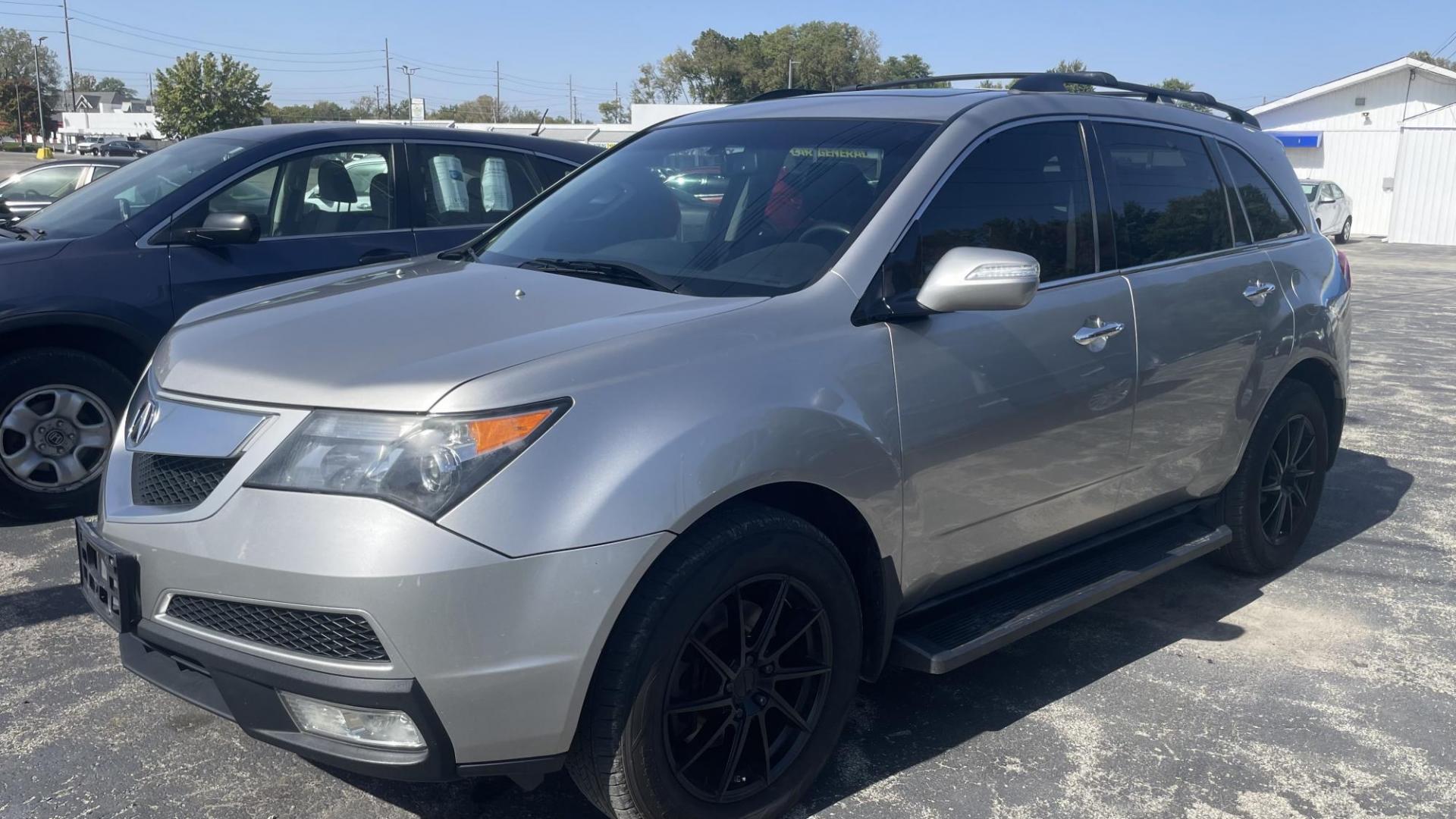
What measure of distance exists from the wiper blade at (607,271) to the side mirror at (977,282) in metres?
0.69

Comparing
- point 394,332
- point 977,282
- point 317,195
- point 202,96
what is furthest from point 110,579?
point 202,96

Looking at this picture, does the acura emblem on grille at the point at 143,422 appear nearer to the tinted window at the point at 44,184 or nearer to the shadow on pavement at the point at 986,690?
the shadow on pavement at the point at 986,690

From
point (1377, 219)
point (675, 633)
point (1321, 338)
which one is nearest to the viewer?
point (675, 633)

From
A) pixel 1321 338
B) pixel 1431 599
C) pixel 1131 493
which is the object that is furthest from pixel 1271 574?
pixel 1131 493

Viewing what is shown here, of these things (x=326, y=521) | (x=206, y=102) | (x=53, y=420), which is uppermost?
(x=206, y=102)

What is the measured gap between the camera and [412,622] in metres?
2.29

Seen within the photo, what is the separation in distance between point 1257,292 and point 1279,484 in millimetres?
902

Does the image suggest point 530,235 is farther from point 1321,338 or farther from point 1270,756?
point 1321,338

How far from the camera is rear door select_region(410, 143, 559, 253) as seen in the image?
6047mm

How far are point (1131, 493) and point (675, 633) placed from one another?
2.03m

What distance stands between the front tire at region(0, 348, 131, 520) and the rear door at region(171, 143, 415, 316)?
0.48 metres

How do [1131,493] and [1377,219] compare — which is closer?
[1131,493]

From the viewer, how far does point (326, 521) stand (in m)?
2.32

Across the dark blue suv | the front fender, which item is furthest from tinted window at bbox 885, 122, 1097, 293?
the dark blue suv
